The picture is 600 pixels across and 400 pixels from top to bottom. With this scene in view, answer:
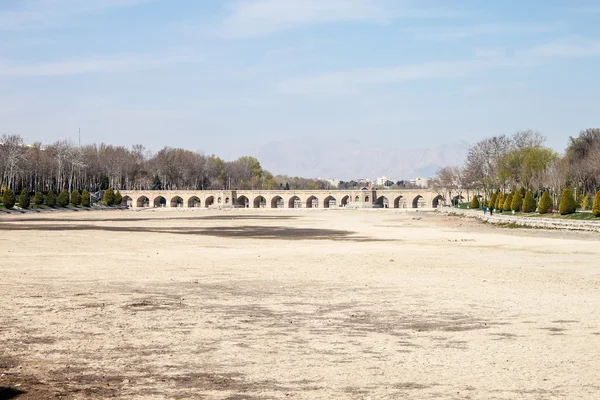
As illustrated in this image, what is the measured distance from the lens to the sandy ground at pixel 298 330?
9.92 metres

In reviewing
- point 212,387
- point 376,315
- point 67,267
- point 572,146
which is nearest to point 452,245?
point 67,267

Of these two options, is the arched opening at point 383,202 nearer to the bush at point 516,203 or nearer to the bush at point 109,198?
the bush at point 109,198

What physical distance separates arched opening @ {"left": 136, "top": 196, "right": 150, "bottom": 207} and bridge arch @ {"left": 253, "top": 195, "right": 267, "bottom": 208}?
74.6 feet

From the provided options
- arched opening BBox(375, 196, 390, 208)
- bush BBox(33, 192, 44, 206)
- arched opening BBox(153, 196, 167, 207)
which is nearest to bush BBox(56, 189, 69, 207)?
bush BBox(33, 192, 44, 206)

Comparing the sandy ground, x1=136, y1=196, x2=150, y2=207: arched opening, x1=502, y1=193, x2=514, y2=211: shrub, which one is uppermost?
x1=502, y1=193, x2=514, y2=211: shrub

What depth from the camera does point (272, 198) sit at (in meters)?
165

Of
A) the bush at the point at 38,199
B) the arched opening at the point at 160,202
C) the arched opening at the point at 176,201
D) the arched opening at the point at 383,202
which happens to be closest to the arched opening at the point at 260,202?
the arched opening at the point at 176,201

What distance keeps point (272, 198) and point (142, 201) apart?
27309 millimetres

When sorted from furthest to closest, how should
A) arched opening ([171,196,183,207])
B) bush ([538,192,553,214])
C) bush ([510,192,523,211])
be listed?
arched opening ([171,196,183,207]) → bush ([510,192,523,211]) → bush ([538,192,553,214])

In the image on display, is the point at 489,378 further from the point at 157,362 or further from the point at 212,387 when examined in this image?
the point at 157,362

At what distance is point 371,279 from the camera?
2156 centimetres

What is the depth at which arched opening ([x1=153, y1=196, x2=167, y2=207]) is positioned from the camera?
161613mm

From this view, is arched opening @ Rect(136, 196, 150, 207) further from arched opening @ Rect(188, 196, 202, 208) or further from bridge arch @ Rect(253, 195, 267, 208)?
bridge arch @ Rect(253, 195, 267, 208)

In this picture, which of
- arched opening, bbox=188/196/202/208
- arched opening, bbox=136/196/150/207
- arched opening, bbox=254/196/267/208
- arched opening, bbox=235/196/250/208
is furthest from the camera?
arched opening, bbox=254/196/267/208
